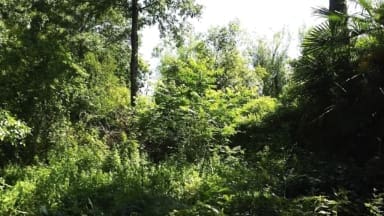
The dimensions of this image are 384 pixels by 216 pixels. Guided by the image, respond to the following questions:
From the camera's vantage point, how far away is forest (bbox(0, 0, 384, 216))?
6930mm

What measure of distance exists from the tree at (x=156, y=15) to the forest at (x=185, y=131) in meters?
1.07

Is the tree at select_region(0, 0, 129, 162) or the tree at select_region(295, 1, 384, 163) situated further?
the tree at select_region(0, 0, 129, 162)

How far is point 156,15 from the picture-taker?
61.0ft

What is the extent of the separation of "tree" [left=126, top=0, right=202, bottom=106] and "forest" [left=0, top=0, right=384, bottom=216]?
1072 millimetres

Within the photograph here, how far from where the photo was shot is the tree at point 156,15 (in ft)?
58.9

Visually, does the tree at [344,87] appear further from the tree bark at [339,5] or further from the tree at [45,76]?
the tree at [45,76]

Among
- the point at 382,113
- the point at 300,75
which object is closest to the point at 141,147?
the point at 300,75

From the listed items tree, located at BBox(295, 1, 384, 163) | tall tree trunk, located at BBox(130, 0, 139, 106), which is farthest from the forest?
tall tree trunk, located at BBox(130, 0, 139, 106)

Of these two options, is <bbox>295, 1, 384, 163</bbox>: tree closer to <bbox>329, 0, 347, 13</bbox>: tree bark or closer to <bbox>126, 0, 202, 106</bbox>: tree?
<bbox>329, 0, 347, 13</bbox>: tree bark

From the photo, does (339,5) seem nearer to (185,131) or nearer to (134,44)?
(185,131)

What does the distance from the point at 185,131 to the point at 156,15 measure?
834 centimetres

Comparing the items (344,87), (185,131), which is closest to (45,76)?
(185,131)

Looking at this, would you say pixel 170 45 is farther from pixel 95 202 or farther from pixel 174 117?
pixel 95 202

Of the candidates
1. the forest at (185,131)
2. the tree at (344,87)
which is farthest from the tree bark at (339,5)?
the tree at (344,87)
